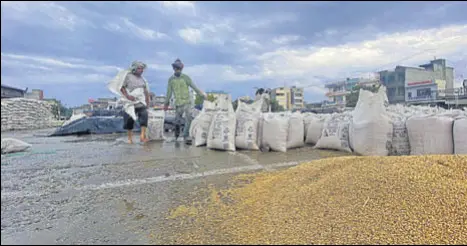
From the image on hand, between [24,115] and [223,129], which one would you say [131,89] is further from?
[24,115]

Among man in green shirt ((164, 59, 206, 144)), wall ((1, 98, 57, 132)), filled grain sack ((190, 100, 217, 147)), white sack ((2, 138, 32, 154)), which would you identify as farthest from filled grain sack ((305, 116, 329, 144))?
wall ((1, 98, 57, 132))

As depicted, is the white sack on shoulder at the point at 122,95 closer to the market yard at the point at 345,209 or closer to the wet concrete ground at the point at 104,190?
the wet concrete ground at the point at 104,190

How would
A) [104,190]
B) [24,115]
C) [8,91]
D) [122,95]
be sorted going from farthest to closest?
[24,115] → [122,95] → [8,91] → [104,190]

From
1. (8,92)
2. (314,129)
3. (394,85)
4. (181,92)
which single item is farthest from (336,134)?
(8,92)

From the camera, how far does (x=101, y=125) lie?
6102 millimetres

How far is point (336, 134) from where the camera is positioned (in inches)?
120

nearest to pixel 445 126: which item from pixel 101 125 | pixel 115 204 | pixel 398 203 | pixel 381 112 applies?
pixel 381 112

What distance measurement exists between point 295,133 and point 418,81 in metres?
1.38

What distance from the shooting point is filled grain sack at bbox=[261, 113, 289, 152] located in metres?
3.09

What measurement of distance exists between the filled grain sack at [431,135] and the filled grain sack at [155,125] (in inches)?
135

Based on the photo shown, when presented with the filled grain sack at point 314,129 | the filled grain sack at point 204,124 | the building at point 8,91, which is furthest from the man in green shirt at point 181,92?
the building at point 8,91

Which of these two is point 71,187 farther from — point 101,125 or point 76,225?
point 101,125

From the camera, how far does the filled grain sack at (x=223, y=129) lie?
312 cm

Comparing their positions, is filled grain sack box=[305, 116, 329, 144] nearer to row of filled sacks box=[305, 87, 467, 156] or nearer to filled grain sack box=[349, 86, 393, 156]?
row of filled sacks box=[305, 87, 467, 156]
